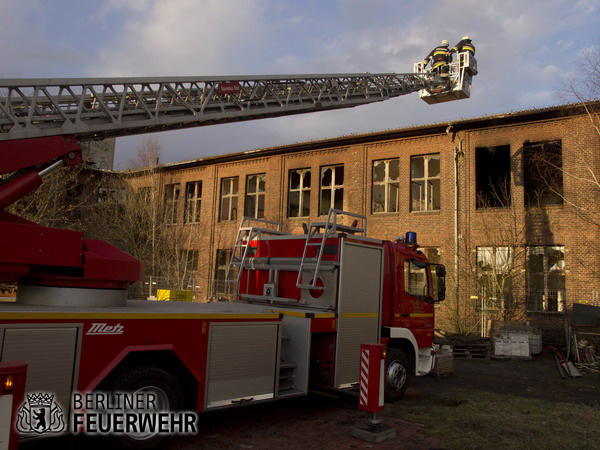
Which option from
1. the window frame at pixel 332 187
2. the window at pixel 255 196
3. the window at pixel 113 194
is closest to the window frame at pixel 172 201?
the window at pixel 113 194

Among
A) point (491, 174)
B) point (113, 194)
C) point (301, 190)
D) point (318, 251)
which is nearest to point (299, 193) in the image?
point (301, 190)

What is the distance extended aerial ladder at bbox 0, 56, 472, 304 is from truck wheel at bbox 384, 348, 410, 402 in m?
4.38

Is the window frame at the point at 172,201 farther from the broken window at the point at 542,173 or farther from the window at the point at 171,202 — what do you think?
the broken window at the point at 542,173

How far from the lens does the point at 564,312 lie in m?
16.5

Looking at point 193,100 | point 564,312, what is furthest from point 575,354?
point 193,100

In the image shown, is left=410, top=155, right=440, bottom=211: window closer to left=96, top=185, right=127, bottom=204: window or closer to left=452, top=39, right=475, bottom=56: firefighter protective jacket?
left=452, top=39, right=475, bottom=56: firefighter protective jacket

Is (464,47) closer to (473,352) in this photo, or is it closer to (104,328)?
(473,352)

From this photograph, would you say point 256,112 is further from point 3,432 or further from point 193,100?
point 3,432

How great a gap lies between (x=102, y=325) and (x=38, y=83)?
9.44 feet

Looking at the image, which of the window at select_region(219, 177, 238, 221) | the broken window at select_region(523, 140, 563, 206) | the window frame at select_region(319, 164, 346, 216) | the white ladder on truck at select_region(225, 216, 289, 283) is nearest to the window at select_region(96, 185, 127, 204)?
the window at select_region(219, 177, 238, 221)

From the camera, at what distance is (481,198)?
18562 millimetres

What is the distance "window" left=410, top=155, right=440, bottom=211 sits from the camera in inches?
790

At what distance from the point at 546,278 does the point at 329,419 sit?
13337 millimetres

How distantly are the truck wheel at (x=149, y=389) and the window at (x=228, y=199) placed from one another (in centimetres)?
2117
